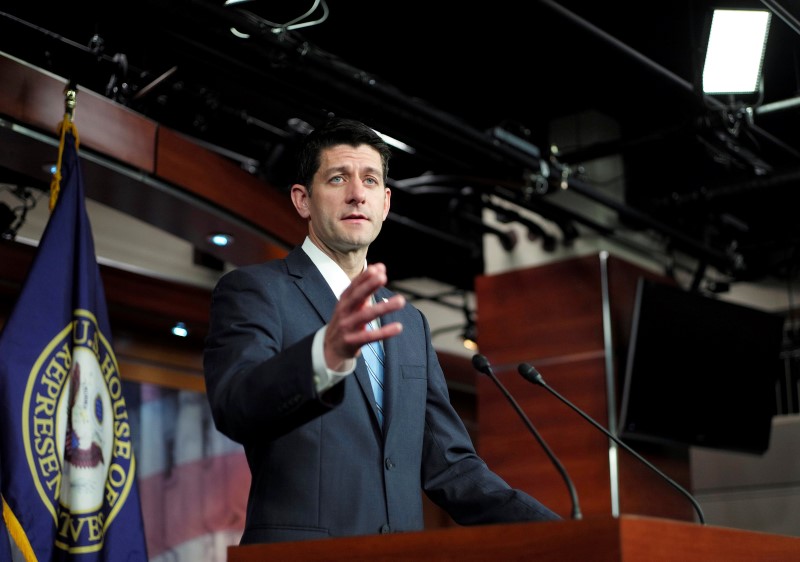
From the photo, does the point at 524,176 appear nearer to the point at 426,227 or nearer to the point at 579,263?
the point at 579,263

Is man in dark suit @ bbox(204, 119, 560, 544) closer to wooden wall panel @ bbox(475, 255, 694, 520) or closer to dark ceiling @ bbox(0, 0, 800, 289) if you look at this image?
dark ceiling @ bbox(0, 0, 800, 289)

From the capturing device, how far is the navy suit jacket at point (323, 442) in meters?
1.76

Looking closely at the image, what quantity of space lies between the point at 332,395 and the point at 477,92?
4.93 meters

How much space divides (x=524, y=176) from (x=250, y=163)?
150 centimetres

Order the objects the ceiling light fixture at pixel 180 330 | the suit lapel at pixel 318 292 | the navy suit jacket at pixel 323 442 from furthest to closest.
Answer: the ceiling light fixture at pixel 180 330 < the suit lapel at pixel 318 292 < the navy suit jacket at pixel 323 442

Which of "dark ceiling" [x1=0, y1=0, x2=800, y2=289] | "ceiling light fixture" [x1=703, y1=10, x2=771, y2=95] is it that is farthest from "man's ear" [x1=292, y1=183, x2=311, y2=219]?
"ceiling light fixture" [x1=703, y1=10, x2=771, y2=95]

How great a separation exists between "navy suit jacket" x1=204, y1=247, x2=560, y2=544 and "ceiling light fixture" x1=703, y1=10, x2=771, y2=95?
282 cm

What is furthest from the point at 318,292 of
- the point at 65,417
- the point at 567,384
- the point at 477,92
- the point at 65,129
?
the point at 477,92

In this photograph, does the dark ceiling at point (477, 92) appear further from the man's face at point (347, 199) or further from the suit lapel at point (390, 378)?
Result: the suit lapel at point (390, 378)

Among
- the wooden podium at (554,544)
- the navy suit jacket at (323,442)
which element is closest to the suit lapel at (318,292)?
the navy suit jacket at (323,442)

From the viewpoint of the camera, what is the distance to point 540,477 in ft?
19.9

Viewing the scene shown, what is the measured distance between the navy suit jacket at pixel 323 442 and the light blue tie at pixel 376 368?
17 mm

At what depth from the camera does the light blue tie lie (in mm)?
1968

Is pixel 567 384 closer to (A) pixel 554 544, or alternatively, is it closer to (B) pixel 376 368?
(B) pixel 376 368
